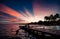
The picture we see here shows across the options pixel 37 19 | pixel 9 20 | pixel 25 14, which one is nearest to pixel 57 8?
pixel 37 19

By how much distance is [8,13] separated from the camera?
5.74 m

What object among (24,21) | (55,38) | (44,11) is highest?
(44,11)

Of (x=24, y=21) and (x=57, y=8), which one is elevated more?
(x=57, y=8)

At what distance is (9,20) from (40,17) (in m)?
1.36

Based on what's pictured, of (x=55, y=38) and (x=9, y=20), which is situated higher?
(x=9, y=20)

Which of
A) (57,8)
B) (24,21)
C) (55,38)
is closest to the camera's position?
(55,38)

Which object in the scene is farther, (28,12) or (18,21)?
(18,21)

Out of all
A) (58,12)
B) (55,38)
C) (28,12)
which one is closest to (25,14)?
(28,12)

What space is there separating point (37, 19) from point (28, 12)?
48 centimetres

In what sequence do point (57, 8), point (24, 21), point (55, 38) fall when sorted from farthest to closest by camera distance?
point (24, 21) < point (57, 8) < point (55, 38)

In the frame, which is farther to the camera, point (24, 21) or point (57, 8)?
point (24, 21)

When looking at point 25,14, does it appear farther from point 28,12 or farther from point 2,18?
point 2,18

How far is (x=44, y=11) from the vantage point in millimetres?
5562

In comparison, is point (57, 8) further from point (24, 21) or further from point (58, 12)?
point (24, 21)
